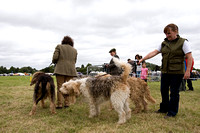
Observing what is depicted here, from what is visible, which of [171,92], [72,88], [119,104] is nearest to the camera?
[119,104]

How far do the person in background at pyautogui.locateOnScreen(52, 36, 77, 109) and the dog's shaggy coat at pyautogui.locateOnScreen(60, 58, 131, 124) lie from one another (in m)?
0.79

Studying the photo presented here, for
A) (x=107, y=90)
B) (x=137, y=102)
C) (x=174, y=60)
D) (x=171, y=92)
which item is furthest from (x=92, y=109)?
(x=174, y=60)

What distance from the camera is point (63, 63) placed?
5293 millimetres

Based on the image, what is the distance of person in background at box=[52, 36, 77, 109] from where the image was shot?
5227 millimetres

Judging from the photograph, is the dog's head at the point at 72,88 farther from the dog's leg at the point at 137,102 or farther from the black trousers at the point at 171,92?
the black trousers at the point at 171,92

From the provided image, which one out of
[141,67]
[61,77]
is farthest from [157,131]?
[141,67]

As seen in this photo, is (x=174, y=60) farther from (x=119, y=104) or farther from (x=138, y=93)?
(x=119, y=104)

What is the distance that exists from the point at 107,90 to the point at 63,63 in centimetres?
214

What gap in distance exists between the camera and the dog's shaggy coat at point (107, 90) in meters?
3.79

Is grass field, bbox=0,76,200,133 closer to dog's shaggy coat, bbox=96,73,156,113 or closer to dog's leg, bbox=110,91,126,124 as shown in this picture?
dog's leg, bbox=110,91,126,124

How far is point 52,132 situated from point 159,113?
324 cm

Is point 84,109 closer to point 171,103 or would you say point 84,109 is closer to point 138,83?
point 138,83

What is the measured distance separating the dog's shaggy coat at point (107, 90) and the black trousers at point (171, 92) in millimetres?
1292

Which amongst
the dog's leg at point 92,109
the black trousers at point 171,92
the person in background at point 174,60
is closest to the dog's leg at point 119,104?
the dog's leg at point 92,109
